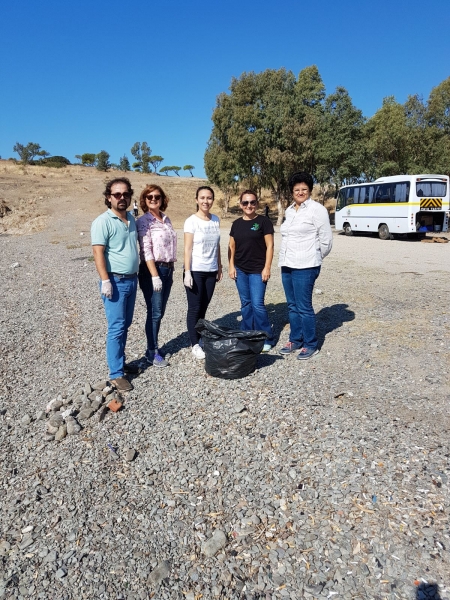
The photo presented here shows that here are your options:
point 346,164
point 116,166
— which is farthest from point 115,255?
point 116,166

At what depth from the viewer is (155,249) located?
4.06m

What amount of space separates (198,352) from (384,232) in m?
16.4

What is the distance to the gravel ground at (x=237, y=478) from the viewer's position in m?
2.09

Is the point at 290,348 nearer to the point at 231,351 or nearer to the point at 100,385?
the point at 231,351

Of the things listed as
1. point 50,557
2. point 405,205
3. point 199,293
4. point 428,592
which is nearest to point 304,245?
point 199,293

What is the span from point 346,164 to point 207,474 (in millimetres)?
26733

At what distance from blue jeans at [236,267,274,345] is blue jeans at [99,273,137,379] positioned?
137 cm

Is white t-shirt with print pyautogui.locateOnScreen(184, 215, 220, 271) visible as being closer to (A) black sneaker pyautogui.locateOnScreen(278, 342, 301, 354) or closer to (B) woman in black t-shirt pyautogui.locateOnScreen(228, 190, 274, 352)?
(B) woman in black t-shirt pyautogui.locateOnScreen(228, 190, 274, 352)

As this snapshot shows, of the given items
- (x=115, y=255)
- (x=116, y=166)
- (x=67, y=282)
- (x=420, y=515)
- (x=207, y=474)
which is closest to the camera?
(x=420, y=515)

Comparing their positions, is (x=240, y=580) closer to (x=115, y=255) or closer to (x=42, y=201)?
(x=115, y=255)

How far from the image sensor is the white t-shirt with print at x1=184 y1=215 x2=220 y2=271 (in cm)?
423

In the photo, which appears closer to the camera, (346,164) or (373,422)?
(373,422)

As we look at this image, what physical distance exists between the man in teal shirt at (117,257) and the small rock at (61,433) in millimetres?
667

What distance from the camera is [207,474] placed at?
2820 mm
